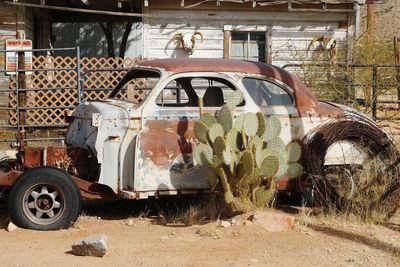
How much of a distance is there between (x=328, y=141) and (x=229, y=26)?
8853 millimetres

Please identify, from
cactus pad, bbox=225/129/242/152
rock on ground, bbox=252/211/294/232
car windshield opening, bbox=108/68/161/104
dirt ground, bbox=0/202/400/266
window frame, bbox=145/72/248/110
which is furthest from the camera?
car windshield opening, bbox=108/68/161/104

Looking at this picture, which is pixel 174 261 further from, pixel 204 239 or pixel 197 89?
pixel 197 89

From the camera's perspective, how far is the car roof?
22.7 ft

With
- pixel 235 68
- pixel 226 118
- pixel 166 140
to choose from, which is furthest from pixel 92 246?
pixel 235 68

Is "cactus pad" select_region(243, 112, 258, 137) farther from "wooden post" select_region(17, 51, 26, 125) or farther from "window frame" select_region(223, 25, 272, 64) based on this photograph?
"window frame" select_region(223, 25, 272, 64)

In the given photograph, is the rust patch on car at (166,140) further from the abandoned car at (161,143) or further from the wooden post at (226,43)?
the wooden post at (226,43)

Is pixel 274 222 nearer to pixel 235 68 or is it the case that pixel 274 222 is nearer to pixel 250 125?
pixel 250 125

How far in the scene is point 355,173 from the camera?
6.96 meters

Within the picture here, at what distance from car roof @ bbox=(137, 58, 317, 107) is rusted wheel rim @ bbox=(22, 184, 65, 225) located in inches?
71.7

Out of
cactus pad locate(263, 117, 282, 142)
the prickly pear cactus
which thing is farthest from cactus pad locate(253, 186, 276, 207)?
cactus pad locate(263, 117, 282, 142)

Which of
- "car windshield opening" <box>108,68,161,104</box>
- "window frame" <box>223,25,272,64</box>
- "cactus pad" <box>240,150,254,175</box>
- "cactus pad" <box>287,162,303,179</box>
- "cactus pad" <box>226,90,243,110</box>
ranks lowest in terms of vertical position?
"cactus pad" <box>287,162,303,179</box>

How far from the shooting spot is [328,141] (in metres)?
6.77

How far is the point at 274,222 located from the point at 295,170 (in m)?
0.77

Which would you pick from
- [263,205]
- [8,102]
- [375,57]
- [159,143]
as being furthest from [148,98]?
[375,57]
